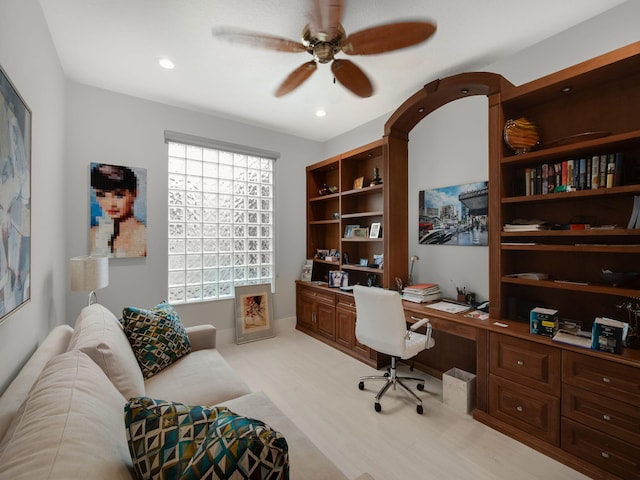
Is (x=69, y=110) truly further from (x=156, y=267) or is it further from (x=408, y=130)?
(x=408, y=130)

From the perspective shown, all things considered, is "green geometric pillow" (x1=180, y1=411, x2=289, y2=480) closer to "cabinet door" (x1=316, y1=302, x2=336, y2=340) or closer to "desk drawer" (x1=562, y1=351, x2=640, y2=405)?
"desk drawer" (x1=562, y1=351, x2=640, y2=405)

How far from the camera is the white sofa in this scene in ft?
2.23

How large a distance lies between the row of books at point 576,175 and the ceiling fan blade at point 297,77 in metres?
1.83

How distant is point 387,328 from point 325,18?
7.52ft

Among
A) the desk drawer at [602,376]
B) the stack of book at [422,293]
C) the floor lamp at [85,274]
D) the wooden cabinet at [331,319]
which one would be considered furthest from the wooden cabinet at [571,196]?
the floor lamp at [85,274]

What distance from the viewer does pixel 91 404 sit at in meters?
0.92

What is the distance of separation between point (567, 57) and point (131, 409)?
3367mm

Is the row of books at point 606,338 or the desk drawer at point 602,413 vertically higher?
the row of books at point 606,338

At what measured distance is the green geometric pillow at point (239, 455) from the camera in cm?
70

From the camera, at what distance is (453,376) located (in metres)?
2.57

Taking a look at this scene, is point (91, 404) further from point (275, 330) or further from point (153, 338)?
point (275, 330)

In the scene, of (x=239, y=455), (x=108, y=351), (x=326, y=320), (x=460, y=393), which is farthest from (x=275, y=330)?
(x=239, y=455)

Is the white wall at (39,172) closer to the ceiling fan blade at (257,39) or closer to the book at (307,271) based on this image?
the ceiling fan blade at (257,39)

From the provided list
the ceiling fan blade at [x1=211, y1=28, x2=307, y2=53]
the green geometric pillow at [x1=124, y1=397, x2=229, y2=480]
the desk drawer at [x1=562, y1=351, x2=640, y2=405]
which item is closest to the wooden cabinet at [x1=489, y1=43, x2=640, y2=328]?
the desk drawer at [x1=562, y1=351, x2=640, y2=405]
